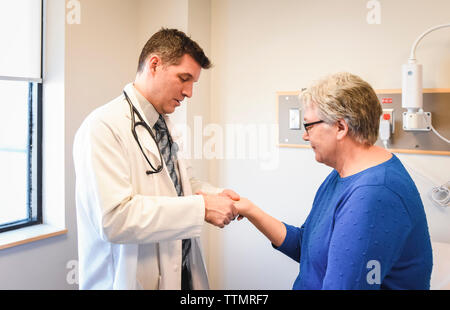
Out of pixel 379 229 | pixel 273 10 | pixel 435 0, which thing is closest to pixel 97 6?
pixel 273 10

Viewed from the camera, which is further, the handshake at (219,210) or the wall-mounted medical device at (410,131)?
the wall-mounted medical device at (410,131)

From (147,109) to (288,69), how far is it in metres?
0.96

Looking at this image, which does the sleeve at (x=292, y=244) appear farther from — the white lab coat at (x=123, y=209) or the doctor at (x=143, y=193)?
the white lab coat at (x=123, y=209)

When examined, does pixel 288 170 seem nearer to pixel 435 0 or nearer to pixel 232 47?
pixel 232 47

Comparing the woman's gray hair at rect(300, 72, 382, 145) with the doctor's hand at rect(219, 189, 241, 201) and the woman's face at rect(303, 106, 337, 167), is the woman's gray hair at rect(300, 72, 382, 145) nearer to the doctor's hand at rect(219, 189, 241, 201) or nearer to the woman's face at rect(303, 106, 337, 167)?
the woman's face at rect(303, 106, 337, 167)

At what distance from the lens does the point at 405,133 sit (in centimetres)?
180

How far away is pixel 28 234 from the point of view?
1.88 m

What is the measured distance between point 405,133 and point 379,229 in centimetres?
100

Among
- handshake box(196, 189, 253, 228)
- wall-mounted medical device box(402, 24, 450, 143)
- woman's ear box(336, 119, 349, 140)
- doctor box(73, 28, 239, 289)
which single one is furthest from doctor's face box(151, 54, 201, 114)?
wall-mounted medical device box(402, 24, 450, 143)

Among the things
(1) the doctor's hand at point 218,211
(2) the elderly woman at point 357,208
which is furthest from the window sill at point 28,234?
(2) the elderly woman at point 357,208

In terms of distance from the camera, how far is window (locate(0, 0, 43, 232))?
187 centimetres

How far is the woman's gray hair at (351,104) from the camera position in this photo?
1.08 m

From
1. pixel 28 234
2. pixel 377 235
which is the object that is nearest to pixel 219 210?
pixel 377 235

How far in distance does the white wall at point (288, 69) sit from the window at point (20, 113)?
0.95m
